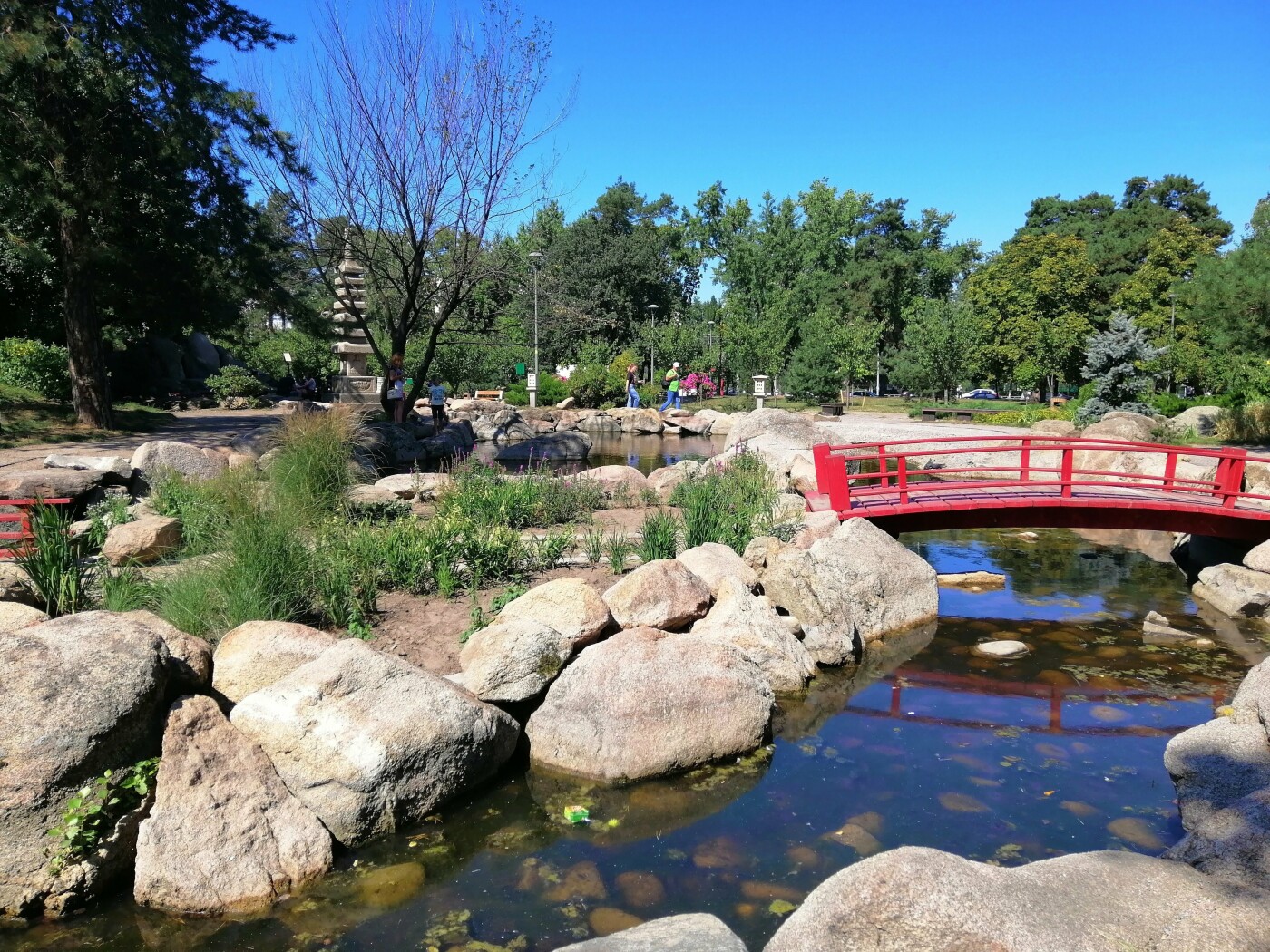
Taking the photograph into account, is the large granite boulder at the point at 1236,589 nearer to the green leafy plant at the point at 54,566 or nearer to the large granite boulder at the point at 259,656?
the large granite boulder at the point at 259,656

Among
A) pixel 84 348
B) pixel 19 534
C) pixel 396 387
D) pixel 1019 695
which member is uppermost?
pixel 84 348

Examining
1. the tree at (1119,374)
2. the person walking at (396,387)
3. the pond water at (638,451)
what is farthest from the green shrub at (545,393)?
the tree at (1119,374)

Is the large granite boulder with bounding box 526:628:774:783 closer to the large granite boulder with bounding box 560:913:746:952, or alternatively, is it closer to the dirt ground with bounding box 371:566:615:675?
the dirt ground with bounding box 371:566:615:675

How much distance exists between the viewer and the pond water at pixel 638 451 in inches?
866

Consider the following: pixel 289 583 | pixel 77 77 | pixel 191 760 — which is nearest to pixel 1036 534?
pixel 289 583

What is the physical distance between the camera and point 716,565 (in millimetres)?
8406

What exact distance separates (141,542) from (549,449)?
14.9 metres

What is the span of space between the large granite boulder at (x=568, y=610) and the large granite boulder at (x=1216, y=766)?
3.80m

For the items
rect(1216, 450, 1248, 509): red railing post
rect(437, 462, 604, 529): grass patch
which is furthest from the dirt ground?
rect(1216, 450, 1248, 509): red railing post

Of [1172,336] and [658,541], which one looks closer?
[658,541]

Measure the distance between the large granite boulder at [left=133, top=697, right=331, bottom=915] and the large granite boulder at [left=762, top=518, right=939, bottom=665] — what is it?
4700 mm

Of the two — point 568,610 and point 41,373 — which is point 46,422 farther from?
point 568,610

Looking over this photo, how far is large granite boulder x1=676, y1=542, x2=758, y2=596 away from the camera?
8195mm

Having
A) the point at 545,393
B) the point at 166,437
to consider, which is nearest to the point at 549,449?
the point at 166,437
